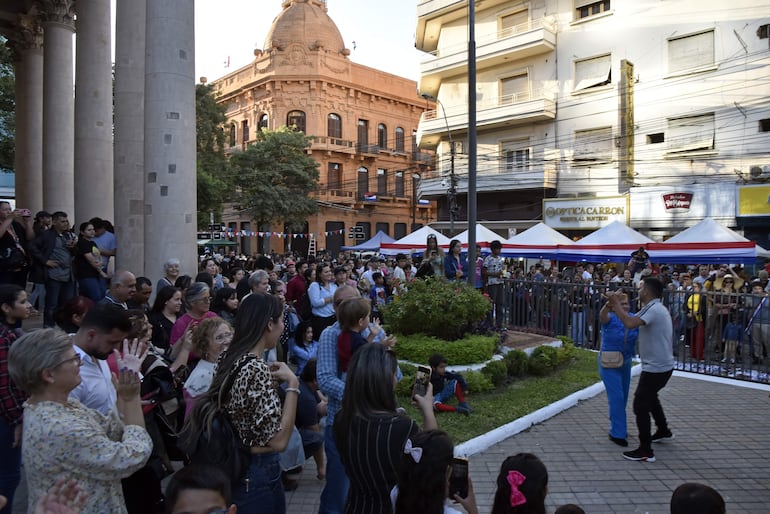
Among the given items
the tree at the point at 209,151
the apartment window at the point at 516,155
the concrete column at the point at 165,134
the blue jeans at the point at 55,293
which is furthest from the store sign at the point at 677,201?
the blue jeans at the point at 55,293

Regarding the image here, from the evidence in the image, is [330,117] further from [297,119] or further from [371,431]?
[371,431]

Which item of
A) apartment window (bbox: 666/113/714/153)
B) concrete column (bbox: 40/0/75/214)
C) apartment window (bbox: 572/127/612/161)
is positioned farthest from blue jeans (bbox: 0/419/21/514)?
apartment window (bbox: 572/127/612/161)

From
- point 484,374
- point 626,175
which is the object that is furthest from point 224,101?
point 484,374

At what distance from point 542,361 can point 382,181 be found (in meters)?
44.6

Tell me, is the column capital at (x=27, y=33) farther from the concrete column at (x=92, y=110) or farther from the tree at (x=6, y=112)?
the tree at (x=6, y=112)

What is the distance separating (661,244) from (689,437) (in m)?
10.6

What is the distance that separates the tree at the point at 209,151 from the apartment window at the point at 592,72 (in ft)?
68.5

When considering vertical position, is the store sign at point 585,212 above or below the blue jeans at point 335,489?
above

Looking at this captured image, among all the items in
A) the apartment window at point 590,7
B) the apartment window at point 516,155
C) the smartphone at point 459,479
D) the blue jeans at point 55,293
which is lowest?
the smartphone at point 459,479

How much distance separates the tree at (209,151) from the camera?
33031 mm

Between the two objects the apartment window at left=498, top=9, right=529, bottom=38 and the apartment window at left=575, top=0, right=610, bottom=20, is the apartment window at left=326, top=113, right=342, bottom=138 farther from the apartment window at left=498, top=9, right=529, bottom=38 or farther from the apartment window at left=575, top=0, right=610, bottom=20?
the apartment window at left=575, top=0, right=610, bottom=20

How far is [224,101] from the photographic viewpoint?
51.8 m

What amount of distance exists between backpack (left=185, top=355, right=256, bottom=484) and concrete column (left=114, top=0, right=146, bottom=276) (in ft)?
31.5

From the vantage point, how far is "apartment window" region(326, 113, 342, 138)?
48.2 m
